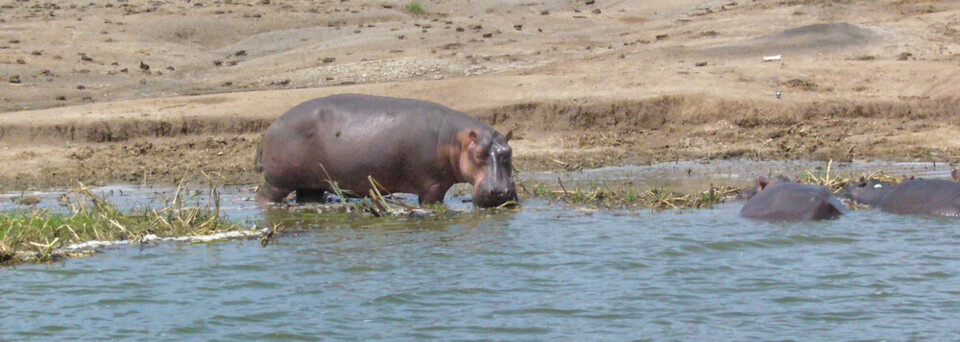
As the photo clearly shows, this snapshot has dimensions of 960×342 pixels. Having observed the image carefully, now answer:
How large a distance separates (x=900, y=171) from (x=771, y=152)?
1.59 m

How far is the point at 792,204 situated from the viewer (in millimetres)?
8984

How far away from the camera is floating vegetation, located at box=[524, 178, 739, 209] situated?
1009 cm

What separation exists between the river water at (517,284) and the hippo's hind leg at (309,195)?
3.15 feet

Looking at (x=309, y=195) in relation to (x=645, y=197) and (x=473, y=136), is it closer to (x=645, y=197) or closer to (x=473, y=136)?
(x=473, y=136)

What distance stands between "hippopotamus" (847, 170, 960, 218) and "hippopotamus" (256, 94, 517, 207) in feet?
9.40

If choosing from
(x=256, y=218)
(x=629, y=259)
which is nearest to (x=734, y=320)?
(x=629, y=259)

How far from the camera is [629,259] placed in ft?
25.2

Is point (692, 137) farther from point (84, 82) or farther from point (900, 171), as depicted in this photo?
point (84, 82)

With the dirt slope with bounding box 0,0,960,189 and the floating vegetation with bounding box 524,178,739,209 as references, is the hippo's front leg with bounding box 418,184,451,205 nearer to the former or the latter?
the floating vegetation with bounding box 524,178,739,209

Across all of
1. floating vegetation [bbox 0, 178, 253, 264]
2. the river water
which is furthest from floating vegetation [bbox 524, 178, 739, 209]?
floating vegetation [bbox 0, 178, 253, 264]

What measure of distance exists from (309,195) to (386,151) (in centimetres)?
97

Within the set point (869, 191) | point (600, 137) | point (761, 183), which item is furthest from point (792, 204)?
point (600, 137)

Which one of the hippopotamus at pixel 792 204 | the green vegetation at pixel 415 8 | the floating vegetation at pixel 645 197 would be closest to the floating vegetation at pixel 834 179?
the floating vegetation at pixel 645 197

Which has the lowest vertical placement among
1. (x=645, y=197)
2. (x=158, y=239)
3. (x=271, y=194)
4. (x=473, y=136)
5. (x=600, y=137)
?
(x=600, y=137)
